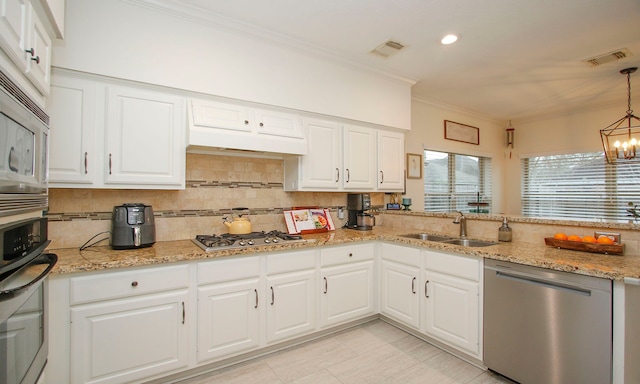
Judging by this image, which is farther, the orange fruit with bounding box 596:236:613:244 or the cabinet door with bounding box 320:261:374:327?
the cabinet door with bounding box 320:261:374:327

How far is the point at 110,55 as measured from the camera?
78.7 inches

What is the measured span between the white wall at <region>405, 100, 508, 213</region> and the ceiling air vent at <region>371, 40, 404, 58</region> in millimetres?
1485

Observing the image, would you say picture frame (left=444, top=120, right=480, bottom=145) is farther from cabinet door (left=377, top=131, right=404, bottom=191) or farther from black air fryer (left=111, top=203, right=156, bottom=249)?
black air fryer (left=111, top=203, right=156, bottom=249)

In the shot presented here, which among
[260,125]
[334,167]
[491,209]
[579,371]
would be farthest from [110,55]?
[491,209]

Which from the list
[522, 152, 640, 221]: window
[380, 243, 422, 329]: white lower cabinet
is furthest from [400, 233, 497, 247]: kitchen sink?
[522, 152, 640, 221]: window

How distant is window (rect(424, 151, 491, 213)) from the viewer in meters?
4.49

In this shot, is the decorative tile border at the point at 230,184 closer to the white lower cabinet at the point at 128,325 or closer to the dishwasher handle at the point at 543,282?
the white lower cabinet at the point at 128,325

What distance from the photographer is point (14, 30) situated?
1.16 m

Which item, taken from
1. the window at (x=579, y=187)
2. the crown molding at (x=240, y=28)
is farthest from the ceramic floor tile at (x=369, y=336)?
the window at (x=579, y=187)

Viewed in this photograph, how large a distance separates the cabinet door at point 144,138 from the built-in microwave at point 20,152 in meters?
0.61

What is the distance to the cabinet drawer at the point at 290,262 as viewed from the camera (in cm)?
234

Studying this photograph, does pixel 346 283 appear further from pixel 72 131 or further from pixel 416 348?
pixel 72 131

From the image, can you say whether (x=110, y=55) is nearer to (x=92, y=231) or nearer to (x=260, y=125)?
(x=260, y=125)

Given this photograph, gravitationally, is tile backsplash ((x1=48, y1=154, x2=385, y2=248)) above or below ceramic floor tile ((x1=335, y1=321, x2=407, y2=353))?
above
